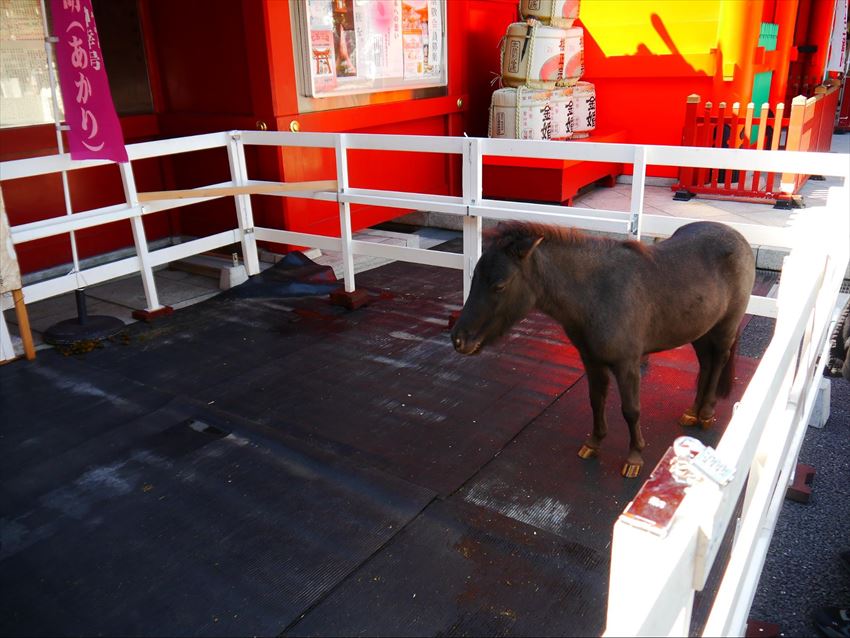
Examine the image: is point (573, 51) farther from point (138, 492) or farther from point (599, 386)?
point (138, 492)

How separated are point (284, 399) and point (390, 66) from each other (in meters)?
4.62

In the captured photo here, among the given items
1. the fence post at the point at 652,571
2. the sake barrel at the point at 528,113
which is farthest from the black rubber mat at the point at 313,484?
the sake barrel at the point at 528,113

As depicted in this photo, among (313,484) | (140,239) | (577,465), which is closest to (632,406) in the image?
(577,465)

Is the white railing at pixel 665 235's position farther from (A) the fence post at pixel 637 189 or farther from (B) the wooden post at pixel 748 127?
(B) the wooden post at pixel 748 127

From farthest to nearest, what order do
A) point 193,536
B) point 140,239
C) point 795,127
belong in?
point 795,127
point 140,239
point 193,536

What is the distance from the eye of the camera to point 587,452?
3.55m

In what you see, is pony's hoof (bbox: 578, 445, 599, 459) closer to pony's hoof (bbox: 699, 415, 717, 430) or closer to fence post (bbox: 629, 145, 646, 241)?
pony's hoof (bbox: 699, 415, 717, 430)

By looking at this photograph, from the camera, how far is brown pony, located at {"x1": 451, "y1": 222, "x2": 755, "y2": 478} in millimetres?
3121

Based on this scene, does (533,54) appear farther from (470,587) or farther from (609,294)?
(470,587)

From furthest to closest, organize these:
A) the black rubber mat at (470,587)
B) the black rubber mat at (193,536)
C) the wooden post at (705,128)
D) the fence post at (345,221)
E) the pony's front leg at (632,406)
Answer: the wooden post at (705,128)
the fence post at (345,221)
the pony's front leg at (632,406)
the black rubber mat at (193,536)
the black rubber mat at (470,587)

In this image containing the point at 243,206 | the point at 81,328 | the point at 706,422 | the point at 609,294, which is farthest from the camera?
the point at 243,206

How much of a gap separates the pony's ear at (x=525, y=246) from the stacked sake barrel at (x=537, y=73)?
4955mm

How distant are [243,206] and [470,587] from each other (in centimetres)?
465

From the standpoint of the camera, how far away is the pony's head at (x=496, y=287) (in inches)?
122
